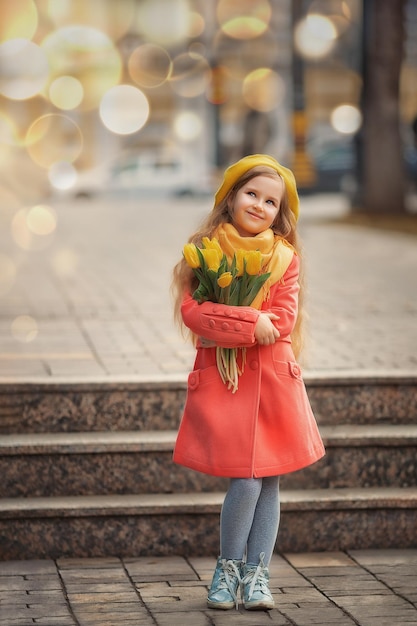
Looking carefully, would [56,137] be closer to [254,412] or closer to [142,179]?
[142,179]

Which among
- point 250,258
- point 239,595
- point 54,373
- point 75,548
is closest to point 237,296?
point 250,258

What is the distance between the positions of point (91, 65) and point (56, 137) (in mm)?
3647

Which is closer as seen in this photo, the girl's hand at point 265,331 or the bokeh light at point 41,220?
the girl's hand at point 265,331

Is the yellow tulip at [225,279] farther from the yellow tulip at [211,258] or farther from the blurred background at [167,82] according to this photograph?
the blurred background at [167,82]

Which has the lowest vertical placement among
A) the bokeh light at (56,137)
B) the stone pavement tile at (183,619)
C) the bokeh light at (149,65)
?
the bokeh light at (56,137)

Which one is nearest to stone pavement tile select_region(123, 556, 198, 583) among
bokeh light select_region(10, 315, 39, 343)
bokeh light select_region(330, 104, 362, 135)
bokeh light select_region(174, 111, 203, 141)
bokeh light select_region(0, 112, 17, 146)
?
bokeh light select_region(10, 315, 39, 343)

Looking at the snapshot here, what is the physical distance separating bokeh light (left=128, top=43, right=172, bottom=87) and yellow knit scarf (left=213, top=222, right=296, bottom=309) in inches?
1909

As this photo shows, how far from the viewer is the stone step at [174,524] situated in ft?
16.7

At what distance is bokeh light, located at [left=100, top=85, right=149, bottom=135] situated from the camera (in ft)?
168

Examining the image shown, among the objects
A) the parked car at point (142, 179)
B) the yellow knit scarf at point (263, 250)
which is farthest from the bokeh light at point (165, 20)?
the yellow knit scarf at point (263, 250)

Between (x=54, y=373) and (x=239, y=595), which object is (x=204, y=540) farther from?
(x=54, y=373)

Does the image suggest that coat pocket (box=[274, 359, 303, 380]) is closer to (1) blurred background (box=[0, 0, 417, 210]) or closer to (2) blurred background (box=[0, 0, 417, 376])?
(2) blurred background (box=[0, 0, 417, 376])

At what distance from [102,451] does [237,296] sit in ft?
4.38

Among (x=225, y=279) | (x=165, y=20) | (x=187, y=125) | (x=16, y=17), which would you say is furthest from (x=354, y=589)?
(x=165, y=20)
